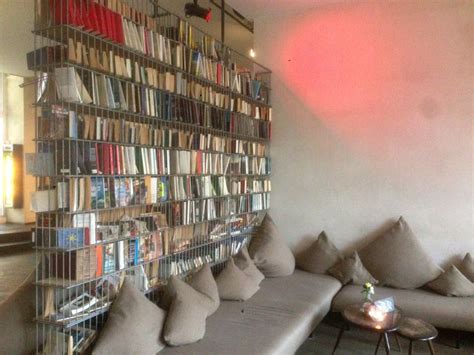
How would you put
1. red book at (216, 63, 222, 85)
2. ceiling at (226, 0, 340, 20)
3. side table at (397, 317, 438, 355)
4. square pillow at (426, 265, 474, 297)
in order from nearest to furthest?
side table at (397, 317, 438, 355) < square pillow at (426, 265, 474, 297) < red book at (216, 63, 222, 85) < ceiling at (226, 0, 340, 20)

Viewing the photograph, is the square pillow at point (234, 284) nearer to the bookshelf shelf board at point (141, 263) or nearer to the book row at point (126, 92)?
the bookshelf shelf board at point (141, 263)

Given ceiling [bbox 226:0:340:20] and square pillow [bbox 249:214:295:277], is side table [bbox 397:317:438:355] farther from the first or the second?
ceiling [bbox 226:0:340:20]

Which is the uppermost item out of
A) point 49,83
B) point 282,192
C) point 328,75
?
point 328,75

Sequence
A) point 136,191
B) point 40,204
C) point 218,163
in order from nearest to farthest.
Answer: point 40,204, point 136,191, point 218,163

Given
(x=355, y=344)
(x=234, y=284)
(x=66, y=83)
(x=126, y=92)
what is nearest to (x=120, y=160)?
(x=126, y=92)

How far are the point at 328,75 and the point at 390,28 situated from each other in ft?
2.81

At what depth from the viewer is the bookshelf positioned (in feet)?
8.18

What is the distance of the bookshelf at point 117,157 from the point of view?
8.18 ft

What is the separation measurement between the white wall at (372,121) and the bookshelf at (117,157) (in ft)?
4.07

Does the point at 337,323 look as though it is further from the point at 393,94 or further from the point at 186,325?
the point at 393,94

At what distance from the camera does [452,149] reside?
4.42m

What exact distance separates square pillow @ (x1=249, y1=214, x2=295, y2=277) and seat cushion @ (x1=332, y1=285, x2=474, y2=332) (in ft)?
2.33

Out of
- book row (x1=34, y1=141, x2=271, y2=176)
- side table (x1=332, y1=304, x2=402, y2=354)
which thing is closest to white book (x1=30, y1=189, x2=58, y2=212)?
book row (x1=34, y1=141, x2=271, y2=176)

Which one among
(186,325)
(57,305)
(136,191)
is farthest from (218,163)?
(57,305)
